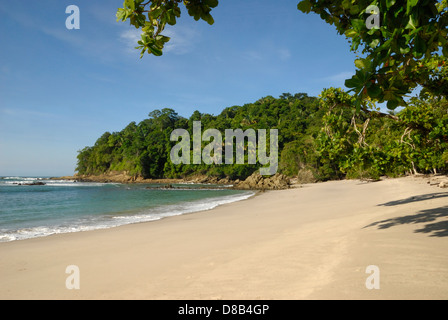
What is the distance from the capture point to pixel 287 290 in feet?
9.88

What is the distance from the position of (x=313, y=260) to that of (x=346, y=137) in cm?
472

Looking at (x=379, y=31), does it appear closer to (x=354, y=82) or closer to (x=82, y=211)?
(x=354, y=82)

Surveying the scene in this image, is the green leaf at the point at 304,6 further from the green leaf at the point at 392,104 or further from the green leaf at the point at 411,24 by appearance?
the green leaf at the point at 392,104

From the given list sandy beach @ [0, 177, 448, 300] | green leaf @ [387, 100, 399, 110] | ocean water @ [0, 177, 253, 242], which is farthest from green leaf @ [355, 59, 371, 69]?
ocean water @ [0, 177, 253, 242]

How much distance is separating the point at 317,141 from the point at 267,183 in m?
34.6

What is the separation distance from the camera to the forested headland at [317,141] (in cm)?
709

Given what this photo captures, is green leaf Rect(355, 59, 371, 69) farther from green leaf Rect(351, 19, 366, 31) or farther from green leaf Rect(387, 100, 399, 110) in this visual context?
green leaf Rect(387, 100, 399, 110)

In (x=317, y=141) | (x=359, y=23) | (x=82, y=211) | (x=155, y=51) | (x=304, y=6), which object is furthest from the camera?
(x=82, y=211)

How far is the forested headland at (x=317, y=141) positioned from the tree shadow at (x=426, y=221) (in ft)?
5.33

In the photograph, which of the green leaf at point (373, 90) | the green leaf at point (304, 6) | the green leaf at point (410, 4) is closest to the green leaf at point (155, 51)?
the green leaf at point (304, 6)

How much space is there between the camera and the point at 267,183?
42.2 meters

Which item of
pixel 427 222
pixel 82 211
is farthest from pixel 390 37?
pixel 82 211

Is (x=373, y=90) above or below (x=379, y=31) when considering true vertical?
below
